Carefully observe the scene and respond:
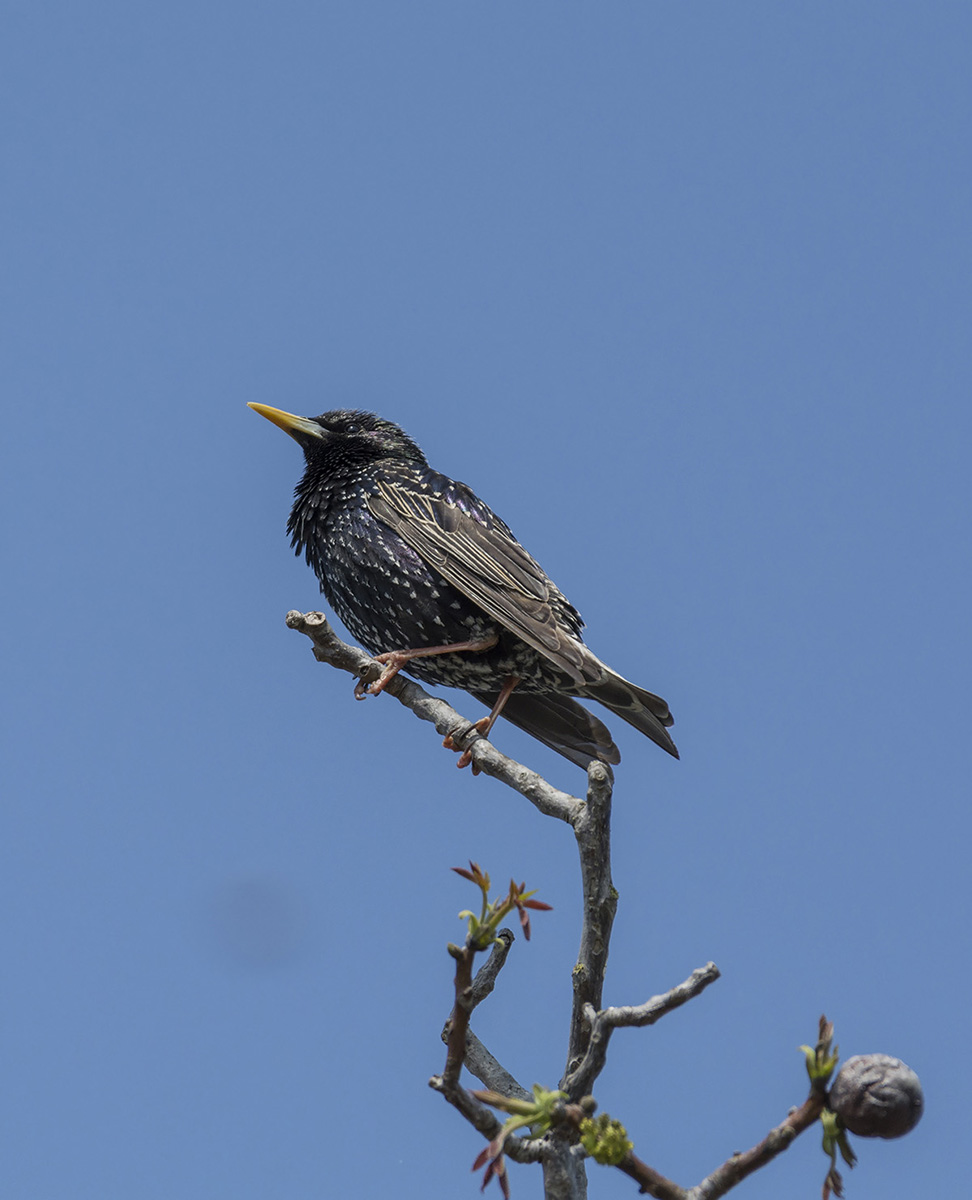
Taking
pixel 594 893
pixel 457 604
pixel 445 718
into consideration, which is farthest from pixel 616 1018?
pixel 457 604

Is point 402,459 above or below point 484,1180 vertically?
above

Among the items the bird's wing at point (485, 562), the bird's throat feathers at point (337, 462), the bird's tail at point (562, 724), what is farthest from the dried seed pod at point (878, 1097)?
the bird's throat feathers at point (337, 462)

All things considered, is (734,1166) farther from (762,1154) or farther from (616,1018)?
(616,1018)

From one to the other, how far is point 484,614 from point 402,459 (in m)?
1.45

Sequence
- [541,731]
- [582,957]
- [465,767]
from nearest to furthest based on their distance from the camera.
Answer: [582,957] < [465,767] < [541,731]

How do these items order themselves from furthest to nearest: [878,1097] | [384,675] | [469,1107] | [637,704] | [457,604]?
1. [457,604]
2. [637,704]
3. [384,675]
4. [469,1107]
5. [878,1097]

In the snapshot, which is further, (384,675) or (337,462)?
(337,462)

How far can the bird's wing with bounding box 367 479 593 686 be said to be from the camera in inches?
251

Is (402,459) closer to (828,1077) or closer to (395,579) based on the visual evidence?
(395,579)

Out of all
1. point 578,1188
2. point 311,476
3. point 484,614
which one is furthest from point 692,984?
point 311,476

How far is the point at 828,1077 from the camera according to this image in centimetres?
272

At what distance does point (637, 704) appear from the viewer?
6516mm

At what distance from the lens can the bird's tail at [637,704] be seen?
6453 millimetres

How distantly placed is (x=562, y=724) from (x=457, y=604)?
37.3 inches
